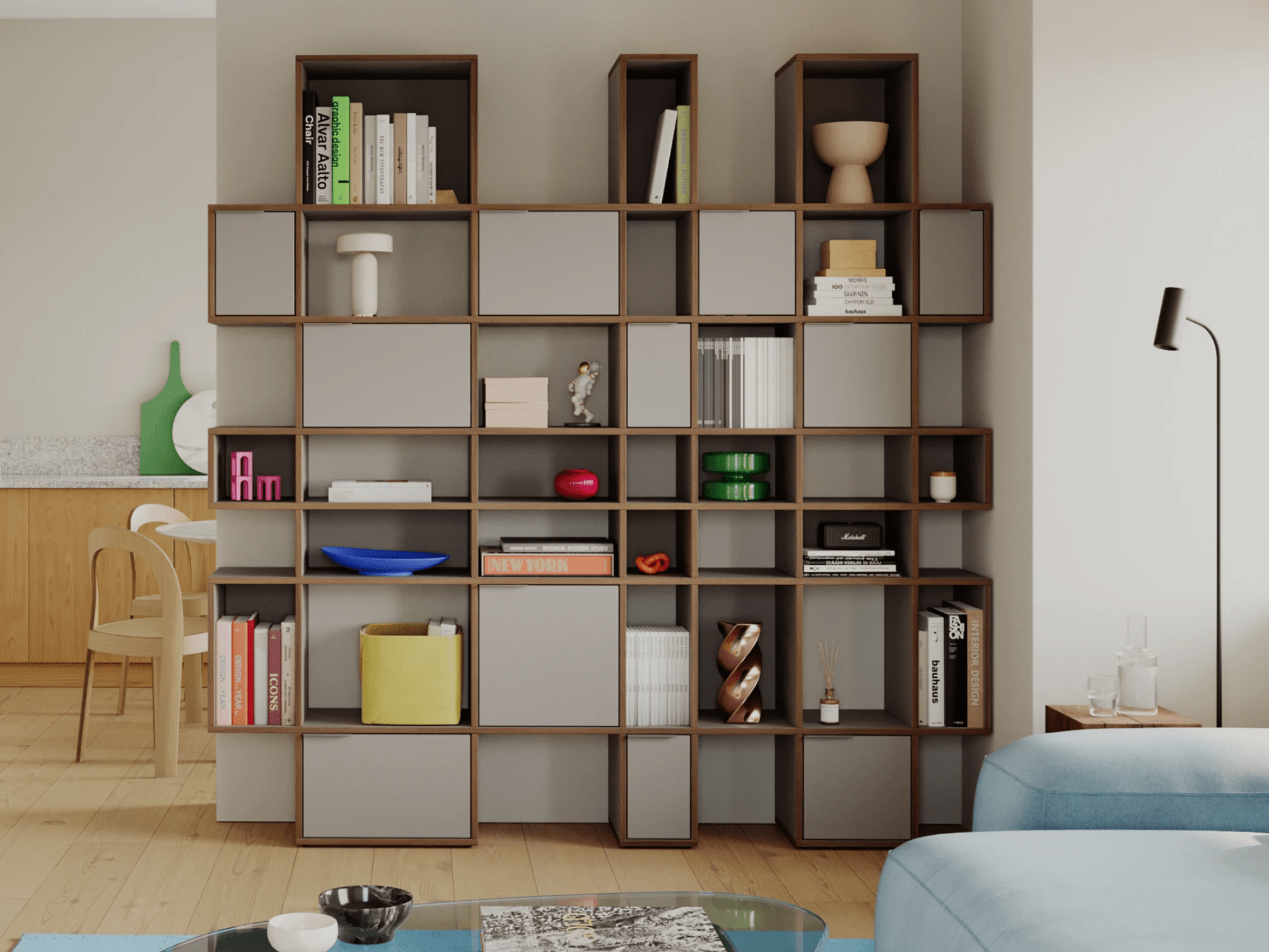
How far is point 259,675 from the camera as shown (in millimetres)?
3572

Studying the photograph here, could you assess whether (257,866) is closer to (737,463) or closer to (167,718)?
(167,718)

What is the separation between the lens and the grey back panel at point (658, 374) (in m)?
3.51

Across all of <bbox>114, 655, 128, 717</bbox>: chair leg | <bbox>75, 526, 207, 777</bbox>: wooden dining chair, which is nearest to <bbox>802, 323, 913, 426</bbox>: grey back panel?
<bbox>75, 526, 207, 777</bbox>: wooden dining chair

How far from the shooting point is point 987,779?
2422 mm

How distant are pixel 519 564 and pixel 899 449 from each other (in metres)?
1.19

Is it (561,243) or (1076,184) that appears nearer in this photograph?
(1076,184)

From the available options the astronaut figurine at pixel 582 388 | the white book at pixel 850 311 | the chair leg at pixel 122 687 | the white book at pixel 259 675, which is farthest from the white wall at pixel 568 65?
the chair leg at pixel 122 687

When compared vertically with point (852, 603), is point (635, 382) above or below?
above

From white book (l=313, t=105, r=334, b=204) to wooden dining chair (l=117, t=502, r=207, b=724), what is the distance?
2131 mm

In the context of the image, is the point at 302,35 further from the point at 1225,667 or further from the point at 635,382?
the point at 1225,667

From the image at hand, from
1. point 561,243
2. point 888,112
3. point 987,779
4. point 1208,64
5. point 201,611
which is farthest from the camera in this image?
point 201,611

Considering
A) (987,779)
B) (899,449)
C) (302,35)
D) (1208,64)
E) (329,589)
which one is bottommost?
(987,779)

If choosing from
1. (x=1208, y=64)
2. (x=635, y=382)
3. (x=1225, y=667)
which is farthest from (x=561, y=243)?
(x=1225, y=667)

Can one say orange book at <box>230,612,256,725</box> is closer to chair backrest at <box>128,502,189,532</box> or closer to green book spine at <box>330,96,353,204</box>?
green book spine at <box>330,96,353,204</box>
